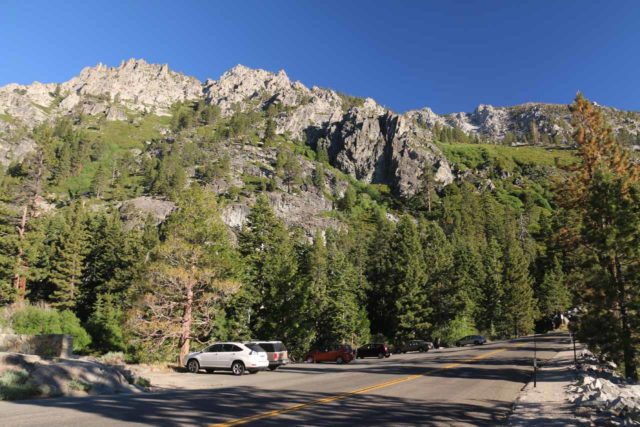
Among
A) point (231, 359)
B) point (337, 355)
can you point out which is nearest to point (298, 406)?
point (231, 359)

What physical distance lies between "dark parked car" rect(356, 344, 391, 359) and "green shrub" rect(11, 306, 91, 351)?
2610cm

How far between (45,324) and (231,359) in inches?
1089

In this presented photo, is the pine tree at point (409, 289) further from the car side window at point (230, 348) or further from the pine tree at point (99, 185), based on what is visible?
the pine tree at point (99, 185)

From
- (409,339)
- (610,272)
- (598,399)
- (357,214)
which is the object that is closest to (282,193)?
(357,214)

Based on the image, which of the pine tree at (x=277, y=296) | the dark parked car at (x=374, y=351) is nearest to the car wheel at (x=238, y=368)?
the pine tree at (x=277, y=296)

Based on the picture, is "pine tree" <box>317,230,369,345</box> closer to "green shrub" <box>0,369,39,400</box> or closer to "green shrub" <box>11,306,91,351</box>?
"green shrub" <box>11,306,91,351</box>

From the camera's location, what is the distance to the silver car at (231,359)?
22.3m

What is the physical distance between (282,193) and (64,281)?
71711 mm

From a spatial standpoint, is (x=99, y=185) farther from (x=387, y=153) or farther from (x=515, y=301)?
(x=515, y=301)

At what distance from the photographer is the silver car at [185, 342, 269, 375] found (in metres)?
22.3

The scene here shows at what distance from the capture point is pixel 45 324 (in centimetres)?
4012

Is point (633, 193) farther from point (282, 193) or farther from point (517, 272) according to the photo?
point (282, 193)

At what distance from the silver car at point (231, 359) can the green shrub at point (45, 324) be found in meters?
20.5

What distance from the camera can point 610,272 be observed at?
23.1 m
